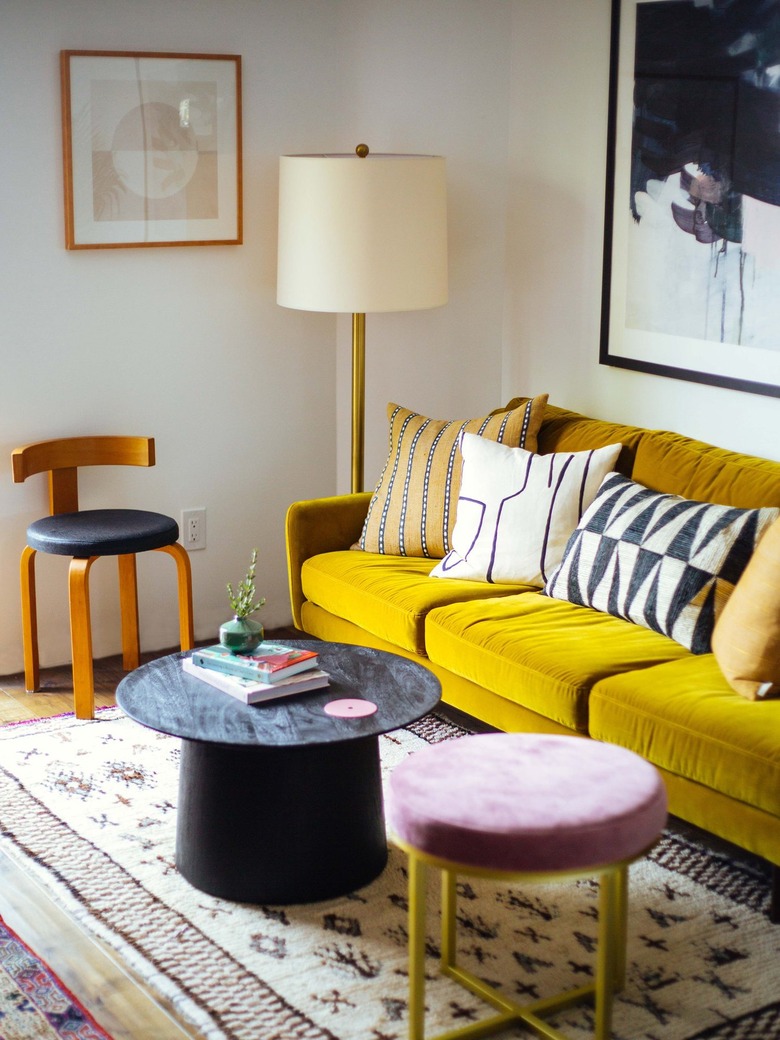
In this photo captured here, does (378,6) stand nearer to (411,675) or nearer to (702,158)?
(702,158)

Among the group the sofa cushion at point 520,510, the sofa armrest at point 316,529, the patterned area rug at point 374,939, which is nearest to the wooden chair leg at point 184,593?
the sofa armrest at point 316,529

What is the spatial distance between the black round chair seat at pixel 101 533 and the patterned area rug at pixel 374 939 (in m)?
0.75

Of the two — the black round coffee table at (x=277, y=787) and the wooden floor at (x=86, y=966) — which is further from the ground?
the black round coffee table at (x=277, y=787)

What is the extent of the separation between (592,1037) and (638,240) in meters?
2.28

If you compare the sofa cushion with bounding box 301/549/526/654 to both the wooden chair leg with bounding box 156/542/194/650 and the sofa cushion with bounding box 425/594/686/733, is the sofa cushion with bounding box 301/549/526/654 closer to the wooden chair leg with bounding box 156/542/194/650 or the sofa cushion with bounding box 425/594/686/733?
the sofa cushion with bounding box 425/594/686/733

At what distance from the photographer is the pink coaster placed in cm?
256

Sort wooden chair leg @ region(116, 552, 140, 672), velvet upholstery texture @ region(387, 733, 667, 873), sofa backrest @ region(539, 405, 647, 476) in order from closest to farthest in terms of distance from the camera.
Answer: velvet upholstery texture @ region(387, 733, 667, 873) < sofa backrest @ region(539, 405, 647, 476) < wooden chair leg @ region(116, 552, 140, 672)

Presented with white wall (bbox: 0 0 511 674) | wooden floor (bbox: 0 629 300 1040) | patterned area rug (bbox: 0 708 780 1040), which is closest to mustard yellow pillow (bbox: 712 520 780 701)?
patterned area rug (bbox: 0 708 780 1040)

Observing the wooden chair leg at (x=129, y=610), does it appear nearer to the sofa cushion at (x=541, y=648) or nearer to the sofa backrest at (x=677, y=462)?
the sofa cushion at (x=541, y=648)

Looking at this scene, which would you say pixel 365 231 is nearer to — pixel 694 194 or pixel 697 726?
pixel 694 194

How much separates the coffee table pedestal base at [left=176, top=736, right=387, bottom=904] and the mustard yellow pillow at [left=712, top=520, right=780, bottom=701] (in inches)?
30.0

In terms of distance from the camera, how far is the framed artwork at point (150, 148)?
3801mm

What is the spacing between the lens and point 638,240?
369 cm

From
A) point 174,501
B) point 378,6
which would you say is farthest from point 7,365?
point 378,6
